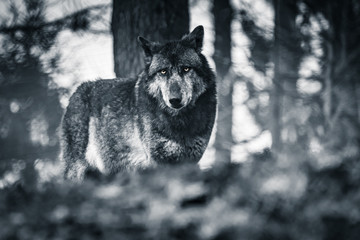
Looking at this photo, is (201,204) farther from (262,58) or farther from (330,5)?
(262,58)

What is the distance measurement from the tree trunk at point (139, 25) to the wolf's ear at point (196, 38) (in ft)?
4.30

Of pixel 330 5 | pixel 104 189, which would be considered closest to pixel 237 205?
pixel 104 189

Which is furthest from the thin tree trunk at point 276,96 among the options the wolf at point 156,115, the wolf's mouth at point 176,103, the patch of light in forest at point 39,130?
the patch of light in forest at point 39,130

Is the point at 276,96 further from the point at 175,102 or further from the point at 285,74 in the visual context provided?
the point at 175,102

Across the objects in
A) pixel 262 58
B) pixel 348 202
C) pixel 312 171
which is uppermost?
pixel 262 58

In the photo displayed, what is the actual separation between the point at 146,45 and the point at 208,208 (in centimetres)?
347

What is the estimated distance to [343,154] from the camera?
2.53 meters

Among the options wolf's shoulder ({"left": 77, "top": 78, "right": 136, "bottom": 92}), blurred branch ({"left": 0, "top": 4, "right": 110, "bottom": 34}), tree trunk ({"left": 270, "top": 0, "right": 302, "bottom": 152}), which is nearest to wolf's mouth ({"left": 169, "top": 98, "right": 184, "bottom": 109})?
wolf's shoulder ({"left": 77, "top": 78, "right": 136, "bottom": 92})

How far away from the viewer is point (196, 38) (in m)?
5.16

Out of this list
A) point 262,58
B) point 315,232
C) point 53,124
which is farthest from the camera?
point 53,124

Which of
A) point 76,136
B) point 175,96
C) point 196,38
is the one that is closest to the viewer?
point 175,96

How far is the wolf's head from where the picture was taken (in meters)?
4.80

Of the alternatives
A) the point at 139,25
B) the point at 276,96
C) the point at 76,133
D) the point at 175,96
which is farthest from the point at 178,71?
the point at 276,96

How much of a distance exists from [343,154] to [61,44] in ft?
23.2
